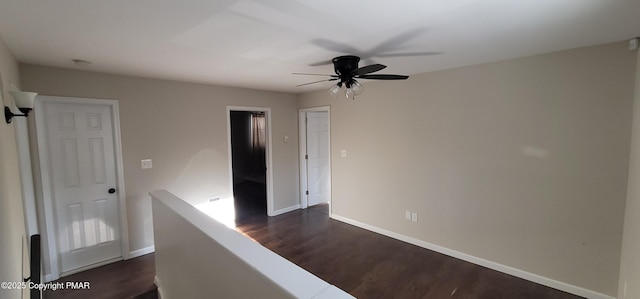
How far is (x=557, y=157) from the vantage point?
2529 millimetres

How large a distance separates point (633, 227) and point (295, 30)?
292cm

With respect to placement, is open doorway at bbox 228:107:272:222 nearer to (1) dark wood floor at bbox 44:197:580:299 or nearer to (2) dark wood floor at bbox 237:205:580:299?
(2) dark wood floor at bbox 237:205:580:299

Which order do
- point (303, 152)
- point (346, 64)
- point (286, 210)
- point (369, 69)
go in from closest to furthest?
point (369, 69) → point (346, 64) → point (286, 210) → point (303, 152)

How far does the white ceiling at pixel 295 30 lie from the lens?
5.02ft

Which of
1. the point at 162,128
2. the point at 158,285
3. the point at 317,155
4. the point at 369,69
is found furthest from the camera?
the point at 317,155

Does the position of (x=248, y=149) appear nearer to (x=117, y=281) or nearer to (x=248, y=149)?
(x=248, y=149)

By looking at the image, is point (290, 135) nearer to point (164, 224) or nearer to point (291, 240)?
point (291, 240)

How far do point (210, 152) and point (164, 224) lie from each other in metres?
1.75

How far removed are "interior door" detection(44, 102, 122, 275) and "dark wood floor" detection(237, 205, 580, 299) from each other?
181 centimetres

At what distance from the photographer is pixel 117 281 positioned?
287 centimetres

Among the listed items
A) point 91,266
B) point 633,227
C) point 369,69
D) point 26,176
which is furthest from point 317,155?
point 633,227

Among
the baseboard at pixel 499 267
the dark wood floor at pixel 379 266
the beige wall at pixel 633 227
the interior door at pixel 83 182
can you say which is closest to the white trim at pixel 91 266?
the interior door at pixel 83 182

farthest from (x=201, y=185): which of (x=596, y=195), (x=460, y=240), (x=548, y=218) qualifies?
(x=596, y=195)

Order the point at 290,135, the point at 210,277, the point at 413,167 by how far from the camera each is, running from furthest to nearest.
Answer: the point at 290,135
the point at 413,167
the point at 210,277
